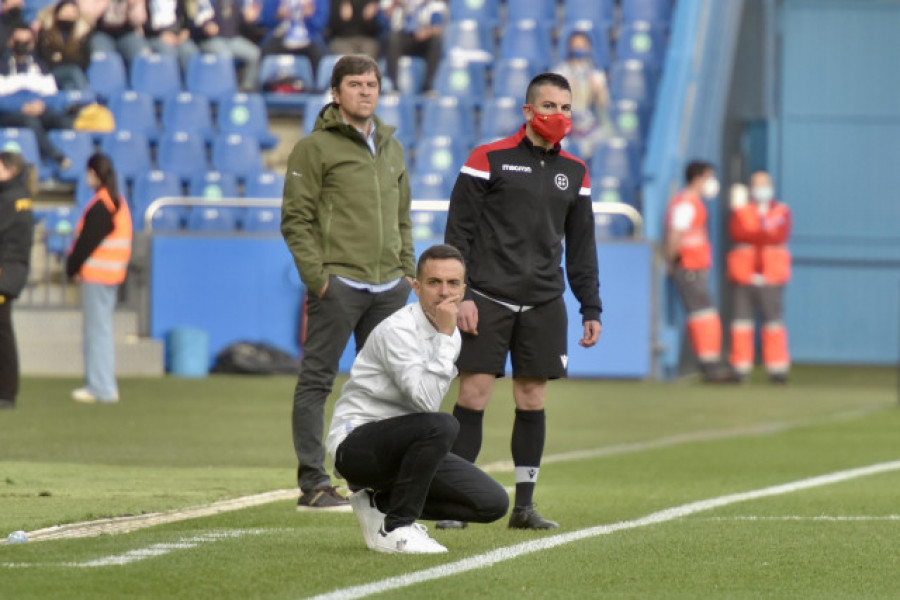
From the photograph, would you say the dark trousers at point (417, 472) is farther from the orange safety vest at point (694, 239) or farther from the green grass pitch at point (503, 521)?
the orange safety vest at point (694, 239)

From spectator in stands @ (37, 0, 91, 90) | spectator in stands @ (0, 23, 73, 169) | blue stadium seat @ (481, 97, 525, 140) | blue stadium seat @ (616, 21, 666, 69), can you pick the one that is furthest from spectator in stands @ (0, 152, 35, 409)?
blue stadium seat @ (616, 21, 666, 69)

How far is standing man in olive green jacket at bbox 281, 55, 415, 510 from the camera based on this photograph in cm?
812

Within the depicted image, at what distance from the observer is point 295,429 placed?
8211mm

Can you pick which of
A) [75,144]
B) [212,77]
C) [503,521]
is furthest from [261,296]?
[503,521]

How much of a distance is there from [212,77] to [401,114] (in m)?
2.32

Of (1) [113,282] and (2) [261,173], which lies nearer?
(1) [113,282]

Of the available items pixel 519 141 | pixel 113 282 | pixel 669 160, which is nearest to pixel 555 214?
pixel 519 141

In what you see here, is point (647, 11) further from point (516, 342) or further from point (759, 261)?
point (516, 342)

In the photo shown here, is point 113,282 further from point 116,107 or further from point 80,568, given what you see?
point 80,568

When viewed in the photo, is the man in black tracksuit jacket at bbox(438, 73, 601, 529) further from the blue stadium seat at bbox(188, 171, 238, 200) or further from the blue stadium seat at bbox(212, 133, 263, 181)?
the blue stadium seat at bbox(212, 133, 263, 181)

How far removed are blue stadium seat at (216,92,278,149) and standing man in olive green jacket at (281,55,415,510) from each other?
12933mm

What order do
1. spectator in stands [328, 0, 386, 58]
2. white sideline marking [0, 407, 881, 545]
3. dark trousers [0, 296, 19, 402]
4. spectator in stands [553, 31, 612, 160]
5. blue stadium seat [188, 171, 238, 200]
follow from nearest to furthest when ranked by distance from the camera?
white sideline marking [0, 407, 881, 545] < dark trousers [0, 296, 19, 402] < blue stadium seat [188, 171, 238, 200] < spectator in stands [553, 31, 612, 160] < spectator in stands [328, 0, 386, 58]

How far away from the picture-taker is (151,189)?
20.1 meters

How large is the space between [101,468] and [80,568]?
4.11 meters
